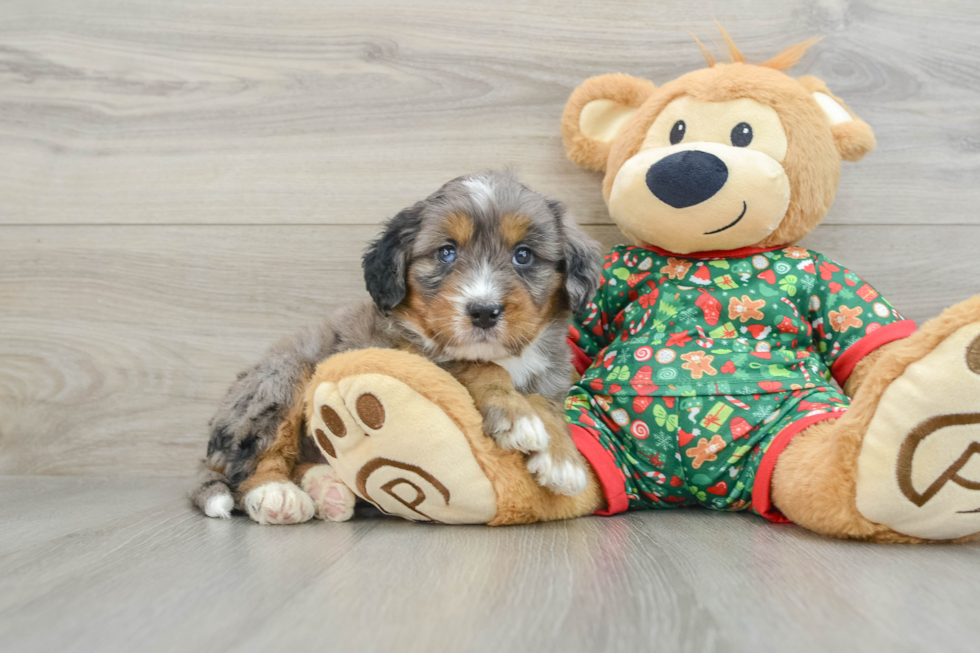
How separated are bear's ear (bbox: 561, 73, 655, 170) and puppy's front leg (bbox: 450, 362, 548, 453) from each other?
2.89ft

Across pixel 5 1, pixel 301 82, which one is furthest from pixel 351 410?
pixel 5 1

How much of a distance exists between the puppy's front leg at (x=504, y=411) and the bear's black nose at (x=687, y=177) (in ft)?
2.27

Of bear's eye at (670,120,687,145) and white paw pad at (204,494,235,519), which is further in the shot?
bear's eye at (670,120,687,145)

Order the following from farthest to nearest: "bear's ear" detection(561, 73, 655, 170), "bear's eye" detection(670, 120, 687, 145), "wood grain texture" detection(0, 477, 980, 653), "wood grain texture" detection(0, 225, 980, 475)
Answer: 1. "wood grain texture" detection(0, 225, 980, 475)
2. "bear's ear" detection(561, 73, 655, 170)
3. "bear's eye" detection(670, 120, 687, 145)
4. "wood grain texture" detection(0, 477, 980, 653)

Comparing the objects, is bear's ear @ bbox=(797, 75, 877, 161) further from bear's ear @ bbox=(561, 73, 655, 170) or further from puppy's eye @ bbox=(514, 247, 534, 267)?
puppy's eye @ bbox=(514, 247, 534, 267)

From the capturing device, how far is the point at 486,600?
117cm

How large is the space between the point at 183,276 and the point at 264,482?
1055mm

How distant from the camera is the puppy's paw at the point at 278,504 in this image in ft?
5.81

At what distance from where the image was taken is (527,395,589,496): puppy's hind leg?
5.34ft

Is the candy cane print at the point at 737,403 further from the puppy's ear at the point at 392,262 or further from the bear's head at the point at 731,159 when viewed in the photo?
the puppy's ear at the point at 392,262

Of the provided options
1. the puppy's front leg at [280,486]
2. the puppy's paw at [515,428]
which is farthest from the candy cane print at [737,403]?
the puppy's front leg at [280,486]

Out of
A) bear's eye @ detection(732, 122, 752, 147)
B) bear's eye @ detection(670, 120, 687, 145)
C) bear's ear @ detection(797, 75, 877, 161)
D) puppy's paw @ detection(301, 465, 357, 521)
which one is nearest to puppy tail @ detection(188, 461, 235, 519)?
puppy's paw @ detection(301, 465, 357, 521)

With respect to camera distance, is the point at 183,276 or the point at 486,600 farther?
the point at 183,276

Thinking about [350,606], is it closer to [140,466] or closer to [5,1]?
[140,466]
